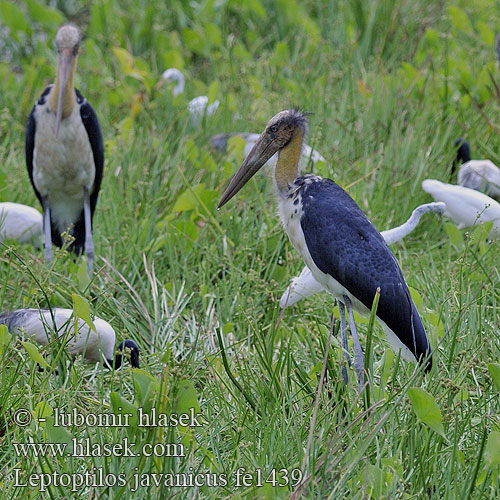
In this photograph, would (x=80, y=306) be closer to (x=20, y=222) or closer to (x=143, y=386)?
(x=143, y=386)

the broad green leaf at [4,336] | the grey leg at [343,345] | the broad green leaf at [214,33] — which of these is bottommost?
the grey leg at [343,345]

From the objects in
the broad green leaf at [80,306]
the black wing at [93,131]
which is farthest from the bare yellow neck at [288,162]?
the black wing at [93,131]

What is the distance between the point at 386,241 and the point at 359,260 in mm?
580

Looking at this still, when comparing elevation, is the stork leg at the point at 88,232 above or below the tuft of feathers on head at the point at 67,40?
below

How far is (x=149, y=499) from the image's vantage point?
2504 millimetres

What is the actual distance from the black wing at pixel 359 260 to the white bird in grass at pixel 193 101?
2984mm

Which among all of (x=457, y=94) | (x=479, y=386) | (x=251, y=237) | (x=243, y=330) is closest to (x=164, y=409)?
(x=479, y=386)

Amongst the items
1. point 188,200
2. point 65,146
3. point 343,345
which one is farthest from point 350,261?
point 65,146

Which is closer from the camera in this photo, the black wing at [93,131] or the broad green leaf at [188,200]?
the broad green leaf at [188,200]

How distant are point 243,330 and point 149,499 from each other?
1694 mm

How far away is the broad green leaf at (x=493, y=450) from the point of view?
2.53 metres

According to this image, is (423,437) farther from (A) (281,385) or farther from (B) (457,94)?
(B) (457,94)

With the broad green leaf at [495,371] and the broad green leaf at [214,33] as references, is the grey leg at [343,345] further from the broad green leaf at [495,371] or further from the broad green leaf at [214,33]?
the broad green leaf at [214,33]

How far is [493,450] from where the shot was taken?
2.53m
